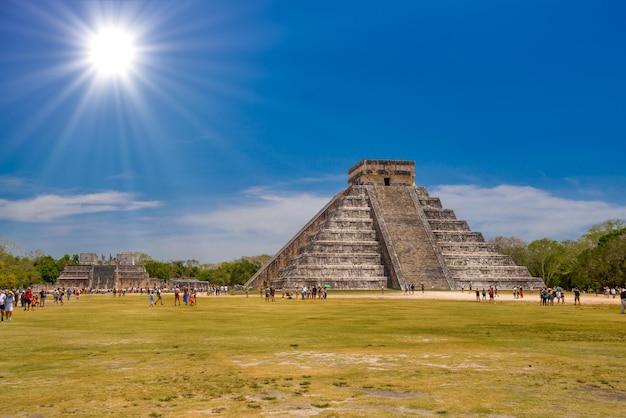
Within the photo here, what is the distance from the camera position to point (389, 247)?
47812 millimetres

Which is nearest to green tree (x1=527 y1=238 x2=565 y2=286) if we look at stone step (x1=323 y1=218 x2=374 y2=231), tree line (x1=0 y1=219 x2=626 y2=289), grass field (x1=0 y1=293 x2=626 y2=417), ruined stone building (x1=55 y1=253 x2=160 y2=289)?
tree line (x1=0 y1=219 x2=626 y2=289)

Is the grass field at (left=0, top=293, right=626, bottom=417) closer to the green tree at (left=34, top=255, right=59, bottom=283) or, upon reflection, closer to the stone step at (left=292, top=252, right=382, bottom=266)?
the stone step at (left=292, top=252, right=382, bottom=266)

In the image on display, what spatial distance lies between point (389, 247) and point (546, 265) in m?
39.0

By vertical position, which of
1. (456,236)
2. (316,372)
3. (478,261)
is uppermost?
(456,236)

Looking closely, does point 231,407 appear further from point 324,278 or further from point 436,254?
point 436,254

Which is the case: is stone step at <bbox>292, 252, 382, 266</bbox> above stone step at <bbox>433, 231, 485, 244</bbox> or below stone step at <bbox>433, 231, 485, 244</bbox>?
below

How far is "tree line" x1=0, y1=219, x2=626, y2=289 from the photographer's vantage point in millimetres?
47666

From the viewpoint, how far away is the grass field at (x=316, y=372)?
631 centimetres

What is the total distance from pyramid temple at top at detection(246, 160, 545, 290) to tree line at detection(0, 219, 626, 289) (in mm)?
5204

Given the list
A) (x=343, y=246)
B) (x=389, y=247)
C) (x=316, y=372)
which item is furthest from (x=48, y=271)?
(x=316, y=372)

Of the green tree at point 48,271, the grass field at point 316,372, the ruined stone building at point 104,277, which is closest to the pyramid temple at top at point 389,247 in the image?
the grass field at point 316,372

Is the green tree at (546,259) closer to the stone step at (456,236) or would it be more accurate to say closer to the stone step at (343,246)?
the stone step at (456,236)

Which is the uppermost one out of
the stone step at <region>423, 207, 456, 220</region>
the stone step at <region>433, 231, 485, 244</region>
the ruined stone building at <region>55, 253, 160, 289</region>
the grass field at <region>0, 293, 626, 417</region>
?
the stone step at <region>423, 207, 456, 220</region>

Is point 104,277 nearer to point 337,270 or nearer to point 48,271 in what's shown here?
point 48,271
